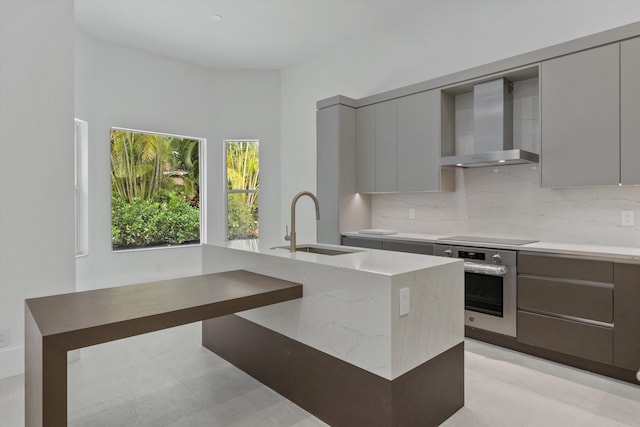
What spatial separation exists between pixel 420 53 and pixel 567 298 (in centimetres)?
291

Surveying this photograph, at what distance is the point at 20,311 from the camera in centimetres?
263

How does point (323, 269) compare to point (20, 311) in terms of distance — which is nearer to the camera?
point (323, 269)

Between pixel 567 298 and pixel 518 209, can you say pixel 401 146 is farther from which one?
pixel 567 298

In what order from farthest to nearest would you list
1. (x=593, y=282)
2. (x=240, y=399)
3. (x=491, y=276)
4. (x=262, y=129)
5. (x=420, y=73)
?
(x=262, y=129)
(x=420, y=73)
(x=491, y=276)
(x=593, y=282)
(x=240, y=399)

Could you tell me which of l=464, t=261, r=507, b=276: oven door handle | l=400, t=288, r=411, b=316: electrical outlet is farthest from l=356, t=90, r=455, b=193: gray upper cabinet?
l=400, t=288, r=411, b=316: electrical outlet

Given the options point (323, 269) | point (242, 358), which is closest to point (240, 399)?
point (242, 358)

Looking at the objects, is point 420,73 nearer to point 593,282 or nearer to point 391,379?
point 593,282

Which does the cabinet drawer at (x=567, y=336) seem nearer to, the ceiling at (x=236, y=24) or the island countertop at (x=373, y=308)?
the island countertop at (x=373, y=308)

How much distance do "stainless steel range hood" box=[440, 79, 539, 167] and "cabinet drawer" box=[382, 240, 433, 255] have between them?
817 mm

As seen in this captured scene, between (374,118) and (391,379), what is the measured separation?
3.13m

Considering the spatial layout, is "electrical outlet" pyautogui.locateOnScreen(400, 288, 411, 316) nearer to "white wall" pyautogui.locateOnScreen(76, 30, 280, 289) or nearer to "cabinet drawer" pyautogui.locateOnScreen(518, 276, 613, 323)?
"cabinet drawer" pyautogui.locateOnScreen(518, 276, 613, 323)

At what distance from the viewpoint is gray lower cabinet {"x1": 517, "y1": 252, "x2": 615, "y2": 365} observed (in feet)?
8.04

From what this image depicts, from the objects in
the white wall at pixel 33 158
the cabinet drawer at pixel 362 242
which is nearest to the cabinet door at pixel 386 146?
the cabinet drawer at pixel 362 242

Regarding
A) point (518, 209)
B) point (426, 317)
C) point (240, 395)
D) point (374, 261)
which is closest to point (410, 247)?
point (518, 209)
